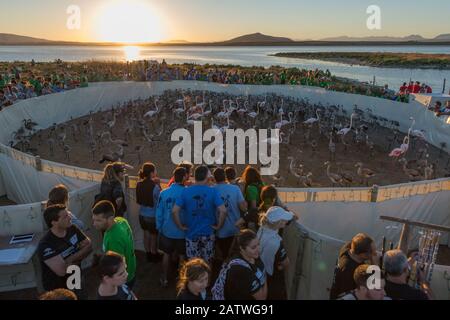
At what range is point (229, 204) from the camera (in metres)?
5.57

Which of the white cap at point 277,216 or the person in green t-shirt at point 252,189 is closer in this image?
the white cap at point 277,216

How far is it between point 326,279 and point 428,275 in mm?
1284

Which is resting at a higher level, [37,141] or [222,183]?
[222,183]

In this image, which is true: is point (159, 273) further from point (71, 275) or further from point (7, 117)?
point (7, 117)

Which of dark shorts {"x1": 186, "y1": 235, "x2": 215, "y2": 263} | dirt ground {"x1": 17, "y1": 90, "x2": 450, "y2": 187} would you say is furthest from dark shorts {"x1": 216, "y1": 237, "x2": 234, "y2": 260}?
dirt ground {"x1": 17, "y1": 90, "x2": 450, "y2": 187}

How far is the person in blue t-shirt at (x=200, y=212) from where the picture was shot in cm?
538

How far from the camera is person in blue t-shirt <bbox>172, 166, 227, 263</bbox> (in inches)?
212

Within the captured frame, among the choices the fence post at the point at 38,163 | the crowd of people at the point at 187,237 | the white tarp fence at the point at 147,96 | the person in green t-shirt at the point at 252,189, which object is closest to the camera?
the crowd of people at the point at 187,237

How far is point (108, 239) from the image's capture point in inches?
176

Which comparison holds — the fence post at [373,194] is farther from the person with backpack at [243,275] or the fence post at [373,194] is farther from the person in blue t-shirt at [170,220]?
the person with backpack at [243,275]

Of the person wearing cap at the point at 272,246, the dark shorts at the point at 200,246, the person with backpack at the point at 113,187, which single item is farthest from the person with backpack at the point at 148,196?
the person wearing cap at the point at 272,246

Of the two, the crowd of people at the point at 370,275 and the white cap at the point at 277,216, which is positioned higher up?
the white cap at the point at 277,216
